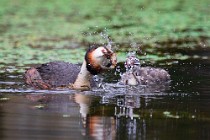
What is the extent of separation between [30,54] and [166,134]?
8742 millimetres

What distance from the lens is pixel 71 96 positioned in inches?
486

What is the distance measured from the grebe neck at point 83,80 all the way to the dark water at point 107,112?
1.10 ft

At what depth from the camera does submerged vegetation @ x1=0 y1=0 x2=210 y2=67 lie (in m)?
18.0

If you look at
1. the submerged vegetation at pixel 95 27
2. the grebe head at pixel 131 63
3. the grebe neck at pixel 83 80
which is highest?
the submerged vegetation at pixel 95 27

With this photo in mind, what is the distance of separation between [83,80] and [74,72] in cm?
46

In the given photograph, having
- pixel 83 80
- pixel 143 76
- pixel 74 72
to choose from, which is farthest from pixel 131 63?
pixel 83 80

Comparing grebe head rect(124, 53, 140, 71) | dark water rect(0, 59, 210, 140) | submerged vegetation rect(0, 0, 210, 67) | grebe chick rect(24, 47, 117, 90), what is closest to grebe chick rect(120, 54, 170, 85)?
grebe head rect(124, 53, 140, 71)

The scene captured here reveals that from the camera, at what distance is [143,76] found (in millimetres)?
14398

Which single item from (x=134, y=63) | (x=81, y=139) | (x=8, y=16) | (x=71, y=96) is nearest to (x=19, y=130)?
(x=81, y=139)

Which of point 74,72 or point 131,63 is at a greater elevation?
point 131,63

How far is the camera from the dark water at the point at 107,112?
9.30 meters

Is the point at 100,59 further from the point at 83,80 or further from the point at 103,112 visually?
the point at 103,112

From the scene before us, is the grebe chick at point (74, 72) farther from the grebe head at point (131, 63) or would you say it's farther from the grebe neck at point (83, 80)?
the grebe head at point (131, 63)

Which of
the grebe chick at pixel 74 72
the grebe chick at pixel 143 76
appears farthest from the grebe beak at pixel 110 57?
Result: the grebe chick at pixel 143 76
